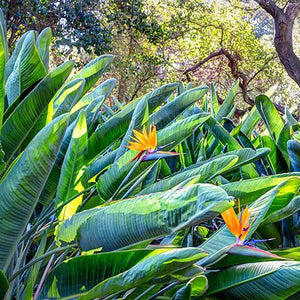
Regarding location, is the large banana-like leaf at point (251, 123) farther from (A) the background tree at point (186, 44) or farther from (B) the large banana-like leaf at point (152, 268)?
(A) the background tree at point (186, 44)

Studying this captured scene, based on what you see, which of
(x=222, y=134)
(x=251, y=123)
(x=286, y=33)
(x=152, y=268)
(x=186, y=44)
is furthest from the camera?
(x=186, y=44)

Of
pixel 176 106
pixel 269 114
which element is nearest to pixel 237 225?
pixel 176 106

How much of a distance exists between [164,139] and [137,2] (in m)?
8.16

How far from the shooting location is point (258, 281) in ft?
2.06

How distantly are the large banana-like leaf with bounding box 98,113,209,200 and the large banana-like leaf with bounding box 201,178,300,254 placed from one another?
7.3 inches

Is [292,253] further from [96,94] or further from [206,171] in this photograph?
[96,94]

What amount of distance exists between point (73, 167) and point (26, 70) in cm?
31

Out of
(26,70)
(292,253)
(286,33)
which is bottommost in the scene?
(292,253)

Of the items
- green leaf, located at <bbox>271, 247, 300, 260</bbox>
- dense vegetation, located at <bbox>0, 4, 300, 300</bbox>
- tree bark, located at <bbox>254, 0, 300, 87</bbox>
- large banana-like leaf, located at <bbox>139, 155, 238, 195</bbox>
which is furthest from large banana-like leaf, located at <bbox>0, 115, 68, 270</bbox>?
tree bark, located at <bbox>254, 0, 300, 87</bbox>

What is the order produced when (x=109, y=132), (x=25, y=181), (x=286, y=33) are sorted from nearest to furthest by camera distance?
(x=25, y=181)
(x=109, y=132)
(x=286, y=33)

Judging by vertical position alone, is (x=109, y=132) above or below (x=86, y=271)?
above

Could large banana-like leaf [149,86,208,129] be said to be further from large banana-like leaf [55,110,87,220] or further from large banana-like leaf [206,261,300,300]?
large banana-like leaf [206,261,300,300]

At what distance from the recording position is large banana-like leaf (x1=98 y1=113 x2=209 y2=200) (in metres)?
0.74

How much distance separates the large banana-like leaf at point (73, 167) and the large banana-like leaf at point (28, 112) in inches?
3.2
